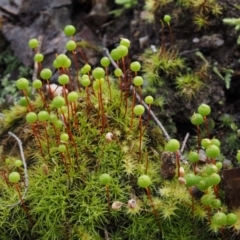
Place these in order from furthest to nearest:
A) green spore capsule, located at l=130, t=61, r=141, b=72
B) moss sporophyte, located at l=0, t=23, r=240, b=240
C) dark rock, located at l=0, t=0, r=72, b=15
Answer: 1. dark rock, located at l=0, t=0, r=72, b=15
2. green spore capsule, located at l=130, t=61, r=141, b=72
3. moss sporophyte, located at l=0, t=23, r=240, b=240

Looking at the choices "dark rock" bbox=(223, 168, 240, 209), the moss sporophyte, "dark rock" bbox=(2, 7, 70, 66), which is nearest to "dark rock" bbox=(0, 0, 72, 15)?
"dark rock" bbox=(2, 7, 70, 66)

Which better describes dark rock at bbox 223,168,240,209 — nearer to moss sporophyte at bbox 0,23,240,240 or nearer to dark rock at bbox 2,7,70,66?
moss sporophyte at bbox 0,23,240,240

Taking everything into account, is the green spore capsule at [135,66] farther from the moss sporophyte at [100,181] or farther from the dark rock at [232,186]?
the dark rock at [232,186]

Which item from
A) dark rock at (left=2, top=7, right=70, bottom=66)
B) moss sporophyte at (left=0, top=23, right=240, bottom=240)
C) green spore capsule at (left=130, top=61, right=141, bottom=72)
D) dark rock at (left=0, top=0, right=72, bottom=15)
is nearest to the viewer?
moss sporophyte at (left=0, top=23, right=240, bottom=240)

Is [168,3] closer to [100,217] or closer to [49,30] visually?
[49,30]

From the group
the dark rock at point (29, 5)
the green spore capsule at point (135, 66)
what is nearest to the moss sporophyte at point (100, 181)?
the green spore capsule at point (135, 66)

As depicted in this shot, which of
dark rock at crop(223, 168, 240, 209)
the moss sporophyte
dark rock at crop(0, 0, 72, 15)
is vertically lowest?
dark rock at crop(223, 168, 240, 209)

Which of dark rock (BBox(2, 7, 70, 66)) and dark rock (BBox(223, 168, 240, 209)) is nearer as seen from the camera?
dark rock (BBox(223, 168, 240, 209))

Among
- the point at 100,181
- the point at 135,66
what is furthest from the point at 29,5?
the point at 100,181
